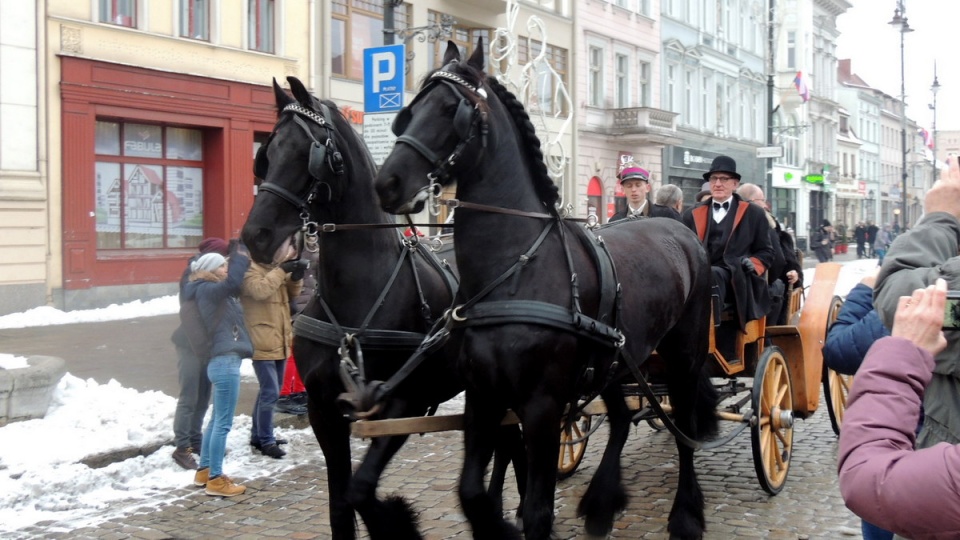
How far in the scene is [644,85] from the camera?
3503 centimetres

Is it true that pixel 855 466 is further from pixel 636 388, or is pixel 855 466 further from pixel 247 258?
pixel 247 258

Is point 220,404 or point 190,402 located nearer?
point 220,404

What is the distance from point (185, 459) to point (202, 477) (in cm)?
48

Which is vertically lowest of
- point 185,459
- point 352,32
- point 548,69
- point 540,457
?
point 185,459

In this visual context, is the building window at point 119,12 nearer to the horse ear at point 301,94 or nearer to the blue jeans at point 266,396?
the blue jeans at point 266,396

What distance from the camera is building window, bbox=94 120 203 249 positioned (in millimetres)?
16781

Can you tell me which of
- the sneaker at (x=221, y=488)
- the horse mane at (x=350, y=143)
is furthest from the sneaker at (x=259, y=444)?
the horse mane at (x=350, y=143)

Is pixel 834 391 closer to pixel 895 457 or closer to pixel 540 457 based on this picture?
pixel 540 457

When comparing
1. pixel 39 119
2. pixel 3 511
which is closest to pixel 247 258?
pixel 3 511

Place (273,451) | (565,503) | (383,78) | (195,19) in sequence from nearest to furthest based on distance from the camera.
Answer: (565,503) < (273,451) < (383,78) < (195,19)

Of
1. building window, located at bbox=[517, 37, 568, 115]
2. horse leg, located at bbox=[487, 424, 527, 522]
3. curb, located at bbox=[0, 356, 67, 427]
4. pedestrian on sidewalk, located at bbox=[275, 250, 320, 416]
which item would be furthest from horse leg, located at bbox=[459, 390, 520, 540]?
building window, located at bbox=[517, 37, 568, 115]

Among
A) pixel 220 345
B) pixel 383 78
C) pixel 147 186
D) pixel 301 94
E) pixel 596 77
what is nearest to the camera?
pixel 301 94

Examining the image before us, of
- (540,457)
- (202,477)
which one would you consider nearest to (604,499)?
(540,457)

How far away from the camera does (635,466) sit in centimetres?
704
